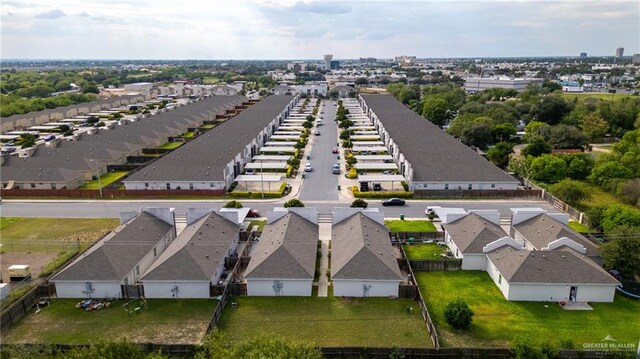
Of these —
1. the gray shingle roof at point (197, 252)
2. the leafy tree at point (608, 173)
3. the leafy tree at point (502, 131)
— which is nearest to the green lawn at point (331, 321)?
the gray shingle roof at point (197, 252)

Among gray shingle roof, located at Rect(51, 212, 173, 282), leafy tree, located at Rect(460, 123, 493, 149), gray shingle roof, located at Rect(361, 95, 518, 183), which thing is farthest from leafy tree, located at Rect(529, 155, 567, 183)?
gray shingle roof, located at Rect(51, 212, 173, 282)

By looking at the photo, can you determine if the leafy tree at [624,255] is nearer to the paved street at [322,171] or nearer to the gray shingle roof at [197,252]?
the paved street at [322,171]

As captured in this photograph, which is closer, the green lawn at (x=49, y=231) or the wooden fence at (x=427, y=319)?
the wooden fence at (x=427, y=319)

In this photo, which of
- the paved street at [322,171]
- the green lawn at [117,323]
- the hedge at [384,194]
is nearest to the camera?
the green lawn at [117,323]

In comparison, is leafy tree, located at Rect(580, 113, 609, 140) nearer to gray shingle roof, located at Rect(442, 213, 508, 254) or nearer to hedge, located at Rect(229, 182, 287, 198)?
gray shingle roof, located at Rect(442, 213, 508, 254)

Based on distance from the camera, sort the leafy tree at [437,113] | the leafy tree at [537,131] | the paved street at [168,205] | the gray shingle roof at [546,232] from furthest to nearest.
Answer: the leafy tree at [437,113] → the leafy tree at [537,131] → the paved street at [168,205] → the gray shingle roof at [546,232]

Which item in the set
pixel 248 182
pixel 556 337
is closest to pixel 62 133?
pixel 248 182
